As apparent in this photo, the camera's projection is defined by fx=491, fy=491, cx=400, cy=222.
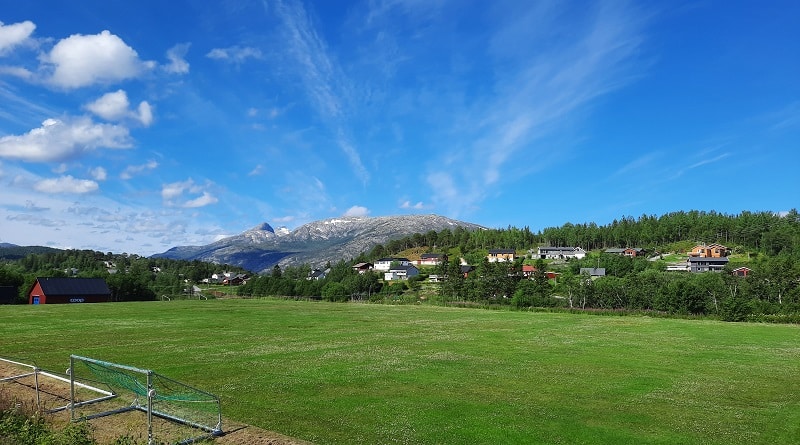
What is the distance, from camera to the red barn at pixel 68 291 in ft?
346

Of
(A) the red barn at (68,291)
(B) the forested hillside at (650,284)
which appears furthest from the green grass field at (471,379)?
(A) the red barn at (68,291)

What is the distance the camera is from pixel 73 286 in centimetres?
11156

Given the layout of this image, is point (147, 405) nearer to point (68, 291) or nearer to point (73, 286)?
point (68, 291)

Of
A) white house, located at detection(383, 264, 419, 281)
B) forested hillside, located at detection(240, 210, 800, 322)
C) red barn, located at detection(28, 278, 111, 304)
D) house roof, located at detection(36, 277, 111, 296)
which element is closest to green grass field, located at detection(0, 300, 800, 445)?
forested hillside, located at detection(240, 210, 800, 322)

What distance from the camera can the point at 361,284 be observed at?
145375mm

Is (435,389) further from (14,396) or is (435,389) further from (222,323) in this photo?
(222,323)

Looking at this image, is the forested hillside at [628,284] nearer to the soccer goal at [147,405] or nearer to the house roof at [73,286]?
the house roof at [73,286]

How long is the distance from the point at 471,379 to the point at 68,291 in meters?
117

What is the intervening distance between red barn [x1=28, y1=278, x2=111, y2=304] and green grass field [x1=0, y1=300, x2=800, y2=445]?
231 ft

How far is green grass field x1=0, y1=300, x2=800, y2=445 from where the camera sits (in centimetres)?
1618

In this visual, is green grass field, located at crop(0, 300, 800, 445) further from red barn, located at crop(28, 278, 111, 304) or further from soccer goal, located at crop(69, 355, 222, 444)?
red barn, located at crop(28, 278, 111, 304)

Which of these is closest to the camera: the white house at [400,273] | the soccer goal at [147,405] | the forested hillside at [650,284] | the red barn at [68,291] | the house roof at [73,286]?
the soccer goal at [147,405]

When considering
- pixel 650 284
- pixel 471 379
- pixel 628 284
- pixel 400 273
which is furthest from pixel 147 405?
pixel 400 273

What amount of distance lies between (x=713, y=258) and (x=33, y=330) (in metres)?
172
